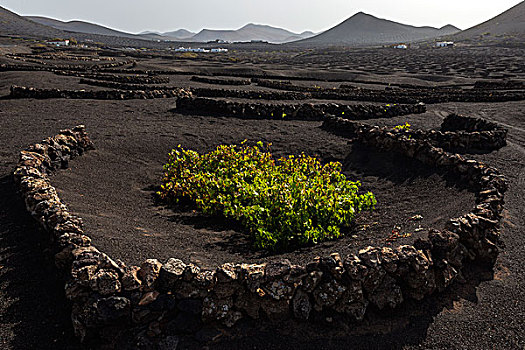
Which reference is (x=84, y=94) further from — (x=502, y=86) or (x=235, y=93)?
(x=502, y=86)

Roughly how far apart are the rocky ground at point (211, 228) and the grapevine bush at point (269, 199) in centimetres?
31

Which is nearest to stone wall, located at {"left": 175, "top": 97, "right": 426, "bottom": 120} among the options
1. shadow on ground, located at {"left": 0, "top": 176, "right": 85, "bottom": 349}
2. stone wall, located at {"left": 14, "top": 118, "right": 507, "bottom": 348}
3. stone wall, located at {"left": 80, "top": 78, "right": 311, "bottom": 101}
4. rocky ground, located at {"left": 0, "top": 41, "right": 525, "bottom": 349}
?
rocky ground, located at {"left": 0, "top": 41, "right": 525, "bottom": 349}

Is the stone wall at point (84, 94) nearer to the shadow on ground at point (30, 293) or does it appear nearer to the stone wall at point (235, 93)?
the stone wall at point (235, 93)

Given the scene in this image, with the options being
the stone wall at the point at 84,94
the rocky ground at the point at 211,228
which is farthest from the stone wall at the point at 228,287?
the stone wall at the point at 84,94

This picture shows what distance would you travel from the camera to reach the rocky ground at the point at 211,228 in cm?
364

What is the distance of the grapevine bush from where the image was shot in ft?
17.6

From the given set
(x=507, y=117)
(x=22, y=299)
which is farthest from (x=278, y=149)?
(x=507, y=117)

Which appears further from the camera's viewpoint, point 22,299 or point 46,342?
point 22,299

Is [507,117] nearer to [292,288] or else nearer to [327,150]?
[327,150]

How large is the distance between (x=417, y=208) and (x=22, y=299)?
6049 millimetres

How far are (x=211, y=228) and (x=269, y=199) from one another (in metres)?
1.08

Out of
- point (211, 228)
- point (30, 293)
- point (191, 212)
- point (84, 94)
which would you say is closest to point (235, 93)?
point (84, 94)

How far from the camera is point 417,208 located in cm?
666

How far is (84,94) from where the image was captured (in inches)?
650
